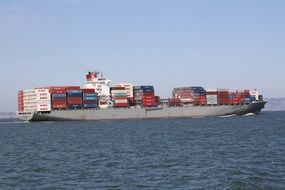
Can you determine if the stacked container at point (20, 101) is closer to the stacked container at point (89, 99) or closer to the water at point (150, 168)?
the stacked container at point (89, 99)

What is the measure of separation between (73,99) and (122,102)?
1455cm

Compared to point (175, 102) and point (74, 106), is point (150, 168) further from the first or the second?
point (175, 102)

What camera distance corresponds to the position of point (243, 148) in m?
44.2

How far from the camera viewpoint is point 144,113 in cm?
14162

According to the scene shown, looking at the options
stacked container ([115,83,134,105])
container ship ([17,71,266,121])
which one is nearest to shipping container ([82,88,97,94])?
container ship ([17,71,266,121])

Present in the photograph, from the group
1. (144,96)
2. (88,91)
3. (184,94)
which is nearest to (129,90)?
(144,96)

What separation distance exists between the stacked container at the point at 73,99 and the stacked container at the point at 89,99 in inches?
63.5

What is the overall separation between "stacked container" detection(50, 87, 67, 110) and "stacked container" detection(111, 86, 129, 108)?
1502 cm

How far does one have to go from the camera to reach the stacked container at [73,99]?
13238 centimetres

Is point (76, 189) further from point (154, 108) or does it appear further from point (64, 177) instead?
point (154, 108)

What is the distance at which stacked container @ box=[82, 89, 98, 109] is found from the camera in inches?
5320

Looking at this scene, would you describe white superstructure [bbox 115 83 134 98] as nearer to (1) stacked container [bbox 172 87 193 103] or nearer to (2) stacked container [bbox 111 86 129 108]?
(2) stacked container [bbox 111 86 129 108]

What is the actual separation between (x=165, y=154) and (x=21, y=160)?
11.6 metres

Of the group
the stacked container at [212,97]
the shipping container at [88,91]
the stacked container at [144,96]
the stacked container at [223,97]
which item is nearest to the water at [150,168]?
the shipping container at [88,91]
